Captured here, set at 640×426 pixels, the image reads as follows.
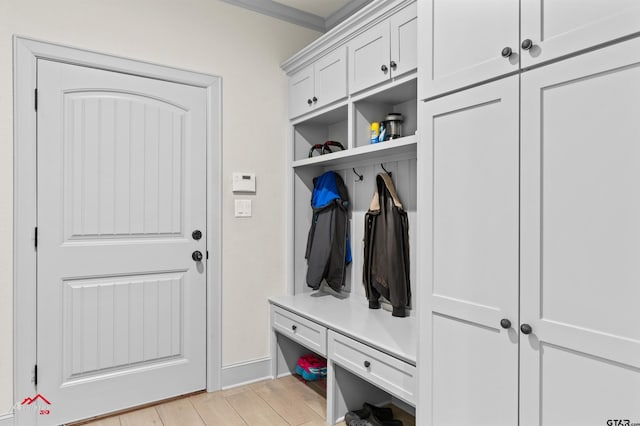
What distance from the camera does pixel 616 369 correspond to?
3.67ft

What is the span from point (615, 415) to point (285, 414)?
173 centimetres

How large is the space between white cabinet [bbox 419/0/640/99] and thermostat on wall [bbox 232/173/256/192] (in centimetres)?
147

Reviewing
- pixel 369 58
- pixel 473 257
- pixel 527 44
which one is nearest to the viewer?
pixel 527 44

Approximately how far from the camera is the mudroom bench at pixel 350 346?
1.90 m

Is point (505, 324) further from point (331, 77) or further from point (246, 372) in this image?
point (246, 372)

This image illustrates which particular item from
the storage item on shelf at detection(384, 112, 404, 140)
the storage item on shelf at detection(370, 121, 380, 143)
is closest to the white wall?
the storage item on shelf at detection(370, 121, 380, 143)

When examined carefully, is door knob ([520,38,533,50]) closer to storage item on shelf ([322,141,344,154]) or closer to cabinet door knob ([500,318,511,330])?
cabinet door knob ([500,318,511,330])

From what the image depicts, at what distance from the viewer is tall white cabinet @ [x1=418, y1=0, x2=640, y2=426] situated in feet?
3.65

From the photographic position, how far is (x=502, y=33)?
137cm

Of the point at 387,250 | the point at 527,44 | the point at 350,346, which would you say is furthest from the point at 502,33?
the point at 350,346

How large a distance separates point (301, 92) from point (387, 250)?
130cm

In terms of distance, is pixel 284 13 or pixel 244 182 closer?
pixel 244 182

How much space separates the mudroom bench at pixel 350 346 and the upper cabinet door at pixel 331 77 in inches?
52.3

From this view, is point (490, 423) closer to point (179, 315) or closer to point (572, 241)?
point (572, 241)
